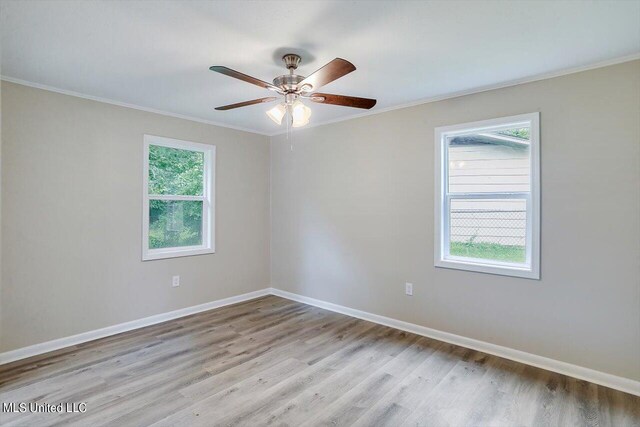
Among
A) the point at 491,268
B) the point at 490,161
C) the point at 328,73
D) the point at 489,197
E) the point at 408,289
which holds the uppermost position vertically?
the point at 328,73

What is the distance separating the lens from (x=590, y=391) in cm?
235

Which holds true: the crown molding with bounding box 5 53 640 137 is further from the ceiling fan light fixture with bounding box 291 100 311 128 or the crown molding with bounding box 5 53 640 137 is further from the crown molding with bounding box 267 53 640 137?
the ceiling fan light fixture with bounding box 291 100 311 128

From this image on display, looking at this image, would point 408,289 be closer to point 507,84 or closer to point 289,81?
point 507,84

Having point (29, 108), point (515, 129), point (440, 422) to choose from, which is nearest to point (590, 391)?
point (440, 422)

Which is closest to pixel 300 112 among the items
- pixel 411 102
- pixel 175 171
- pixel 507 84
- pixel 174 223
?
pixel 411 102

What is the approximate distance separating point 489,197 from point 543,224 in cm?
51

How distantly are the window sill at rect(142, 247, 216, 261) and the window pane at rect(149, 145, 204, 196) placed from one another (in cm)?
68

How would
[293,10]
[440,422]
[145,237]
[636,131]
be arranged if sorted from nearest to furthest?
[293,10], [440,422], [636,131], [145,237]

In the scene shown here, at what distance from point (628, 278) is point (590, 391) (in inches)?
34.1

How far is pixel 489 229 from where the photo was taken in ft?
10.1

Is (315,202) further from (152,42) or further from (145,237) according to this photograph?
(152,42)

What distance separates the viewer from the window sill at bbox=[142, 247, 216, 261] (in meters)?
3.65

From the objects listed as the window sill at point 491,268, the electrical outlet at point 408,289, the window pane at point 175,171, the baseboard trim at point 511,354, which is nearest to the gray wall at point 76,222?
the window pane at point 175,171

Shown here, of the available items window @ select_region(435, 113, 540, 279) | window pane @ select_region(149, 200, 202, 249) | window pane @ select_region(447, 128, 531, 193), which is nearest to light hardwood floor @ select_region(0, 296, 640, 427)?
window @ select_region(435, 113, 540, 279)
